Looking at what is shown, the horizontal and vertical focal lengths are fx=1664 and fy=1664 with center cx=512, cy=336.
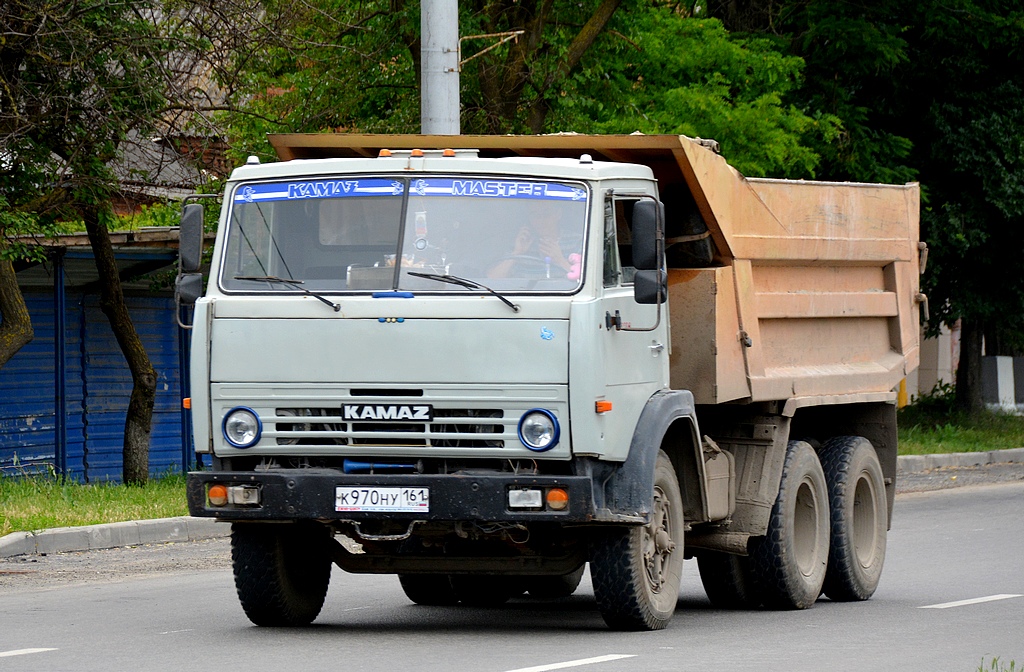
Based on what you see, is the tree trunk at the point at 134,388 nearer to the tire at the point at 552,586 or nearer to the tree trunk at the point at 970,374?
the tire at the point at 552,586

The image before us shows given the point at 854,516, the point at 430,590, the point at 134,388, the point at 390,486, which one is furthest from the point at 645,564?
the point at 134,388

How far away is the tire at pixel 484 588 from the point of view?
1010 cm

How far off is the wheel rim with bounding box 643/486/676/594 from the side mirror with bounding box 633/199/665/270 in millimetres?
1184

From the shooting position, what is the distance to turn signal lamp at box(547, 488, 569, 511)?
25.1 ft

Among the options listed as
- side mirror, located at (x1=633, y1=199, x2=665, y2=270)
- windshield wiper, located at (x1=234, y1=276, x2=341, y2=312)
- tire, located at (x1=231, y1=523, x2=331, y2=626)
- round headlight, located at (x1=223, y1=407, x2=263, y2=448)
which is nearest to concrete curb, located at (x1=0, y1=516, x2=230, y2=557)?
tire, located at (x1=231, y1=523, x2=331, y2=626)

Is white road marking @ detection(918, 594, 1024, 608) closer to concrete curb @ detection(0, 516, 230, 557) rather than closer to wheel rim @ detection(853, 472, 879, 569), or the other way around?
wheel rim @ detection(853, 472, 879, 569)

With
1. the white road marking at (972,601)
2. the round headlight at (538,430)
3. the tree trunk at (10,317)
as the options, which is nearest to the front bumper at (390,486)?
the round headlight at (538,430)

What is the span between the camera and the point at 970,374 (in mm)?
28047

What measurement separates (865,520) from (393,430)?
14.8ft

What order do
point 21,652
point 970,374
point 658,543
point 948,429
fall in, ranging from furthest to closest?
point 970,374 < point 948,429 < point 658,543 < point 21,652

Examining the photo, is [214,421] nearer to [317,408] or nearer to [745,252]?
[317,408]


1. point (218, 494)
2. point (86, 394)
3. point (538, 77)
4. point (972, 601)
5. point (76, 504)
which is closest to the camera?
point (218, 494)

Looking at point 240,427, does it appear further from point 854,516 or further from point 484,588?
point 854,516

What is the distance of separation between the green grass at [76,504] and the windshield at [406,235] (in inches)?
217
